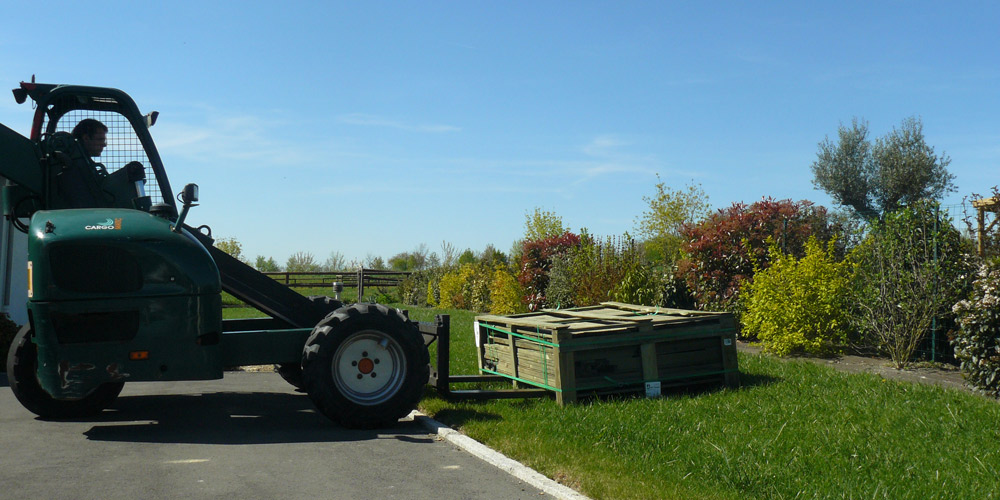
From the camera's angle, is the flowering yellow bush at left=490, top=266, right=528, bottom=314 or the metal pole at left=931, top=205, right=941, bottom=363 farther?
the flowering yellow bush at left=490, top=266, right=528, bottom=314

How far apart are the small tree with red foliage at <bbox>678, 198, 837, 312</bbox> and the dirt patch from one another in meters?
2.85

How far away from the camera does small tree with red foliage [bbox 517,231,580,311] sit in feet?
68.9

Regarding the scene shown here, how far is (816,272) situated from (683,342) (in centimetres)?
382

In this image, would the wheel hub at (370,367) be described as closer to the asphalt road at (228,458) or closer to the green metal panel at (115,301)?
the asphalt road at (228,458)

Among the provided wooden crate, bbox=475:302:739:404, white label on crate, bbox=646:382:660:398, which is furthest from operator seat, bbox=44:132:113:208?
white label on crate, bbox=646:382:660:398

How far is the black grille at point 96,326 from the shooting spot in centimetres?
675

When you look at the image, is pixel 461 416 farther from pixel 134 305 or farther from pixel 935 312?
pixel 935 312

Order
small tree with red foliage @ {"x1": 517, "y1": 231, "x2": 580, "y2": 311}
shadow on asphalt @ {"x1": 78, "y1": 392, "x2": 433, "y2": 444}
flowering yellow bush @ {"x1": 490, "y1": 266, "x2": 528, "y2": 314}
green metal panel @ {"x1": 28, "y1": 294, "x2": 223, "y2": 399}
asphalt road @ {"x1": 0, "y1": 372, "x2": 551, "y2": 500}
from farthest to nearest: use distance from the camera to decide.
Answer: flowering yellow bush @ {"x1": 490, "y1": 266, "x2": 528, "y2": 314} → small tree with red foliage @ {"x1": 517, "y1": 231, "x2": 580, "y2": 311} → shadow on asphalt @ {"x1": 78, "y1": 392, "x2": 433, "y2": 444} → green metal panel @ {"x1": 28, "y1": 294, "x2": 223, "y2": 399} → asphalt road @ {"x1": 0, "y1": 372, "x2": 551, "y2": 500}

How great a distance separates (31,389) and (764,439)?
669cm

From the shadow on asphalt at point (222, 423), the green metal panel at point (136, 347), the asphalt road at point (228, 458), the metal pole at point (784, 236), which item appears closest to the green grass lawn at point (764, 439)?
the asphalt road at point (228, 458)

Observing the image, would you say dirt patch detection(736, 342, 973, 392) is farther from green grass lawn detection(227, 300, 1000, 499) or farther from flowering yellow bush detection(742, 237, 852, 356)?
green grass lawn detection(227, 300, 1000, 499)

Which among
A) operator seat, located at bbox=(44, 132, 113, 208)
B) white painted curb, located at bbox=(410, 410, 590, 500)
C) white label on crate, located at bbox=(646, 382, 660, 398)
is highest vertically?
operator seat, located at bbox=(44, 132, 113, 208)

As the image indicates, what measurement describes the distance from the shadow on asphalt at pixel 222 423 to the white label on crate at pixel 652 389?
246 cm

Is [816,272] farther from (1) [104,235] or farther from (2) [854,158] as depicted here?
(2) [854,158]
